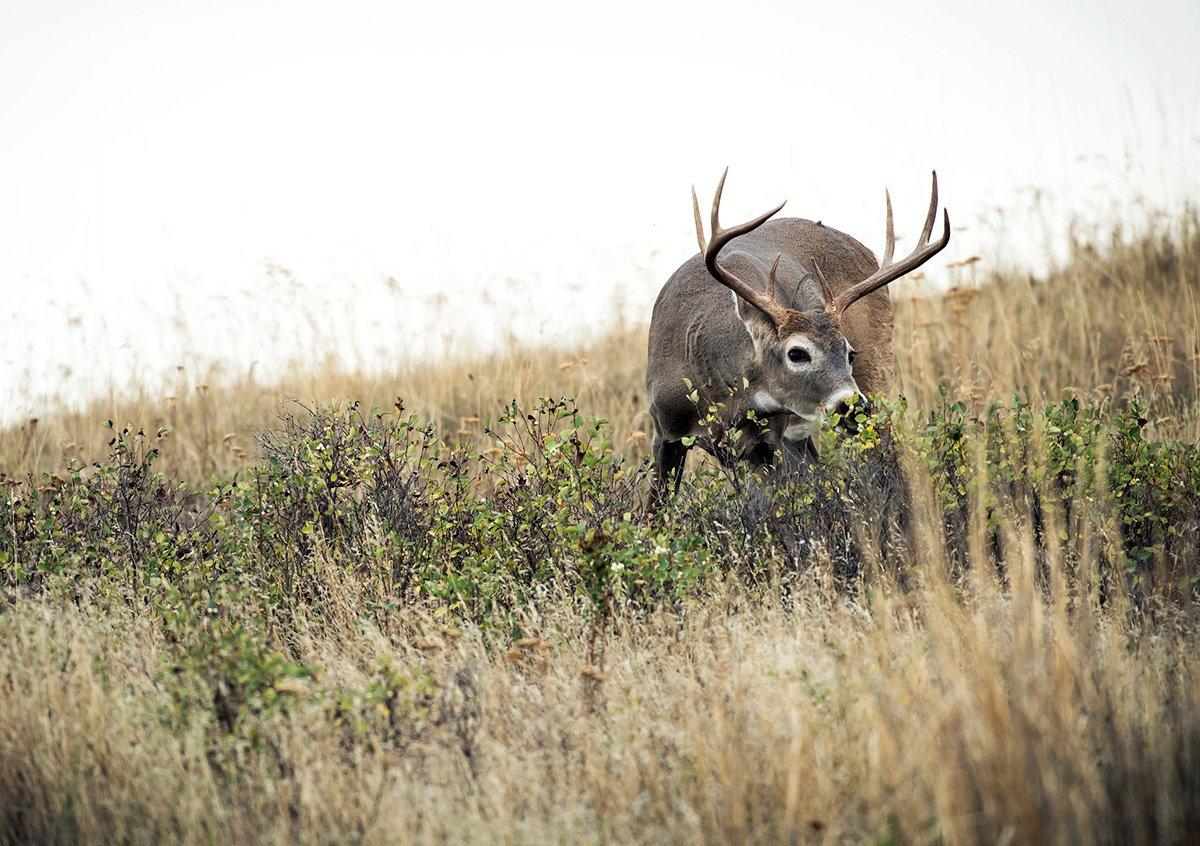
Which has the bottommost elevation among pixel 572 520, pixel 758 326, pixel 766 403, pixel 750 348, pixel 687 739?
pixel 687 739

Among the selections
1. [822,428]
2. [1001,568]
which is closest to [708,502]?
[822,428]

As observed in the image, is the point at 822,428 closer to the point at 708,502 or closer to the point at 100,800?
the point at 708,502

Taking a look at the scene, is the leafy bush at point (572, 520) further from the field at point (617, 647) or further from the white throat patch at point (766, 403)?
the white throat patch at point (766, 403)

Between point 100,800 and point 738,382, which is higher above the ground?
point 738,382

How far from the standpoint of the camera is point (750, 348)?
6.25 m

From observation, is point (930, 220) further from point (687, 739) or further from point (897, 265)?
point (687, 739)

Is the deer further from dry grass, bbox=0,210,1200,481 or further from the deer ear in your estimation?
dry grass, bbox=0,210,1200,481

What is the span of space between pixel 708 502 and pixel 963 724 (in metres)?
2.72

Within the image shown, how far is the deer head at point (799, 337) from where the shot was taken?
5922 millimetres

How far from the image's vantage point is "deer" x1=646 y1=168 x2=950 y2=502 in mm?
5941

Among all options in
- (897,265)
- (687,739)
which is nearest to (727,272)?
(897,265)

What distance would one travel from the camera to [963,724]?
7.70 ft

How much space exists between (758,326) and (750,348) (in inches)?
5.6

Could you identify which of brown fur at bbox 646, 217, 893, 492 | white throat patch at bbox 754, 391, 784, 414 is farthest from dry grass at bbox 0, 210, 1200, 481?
white throat patch at bbox 754, 391, 784, 414
